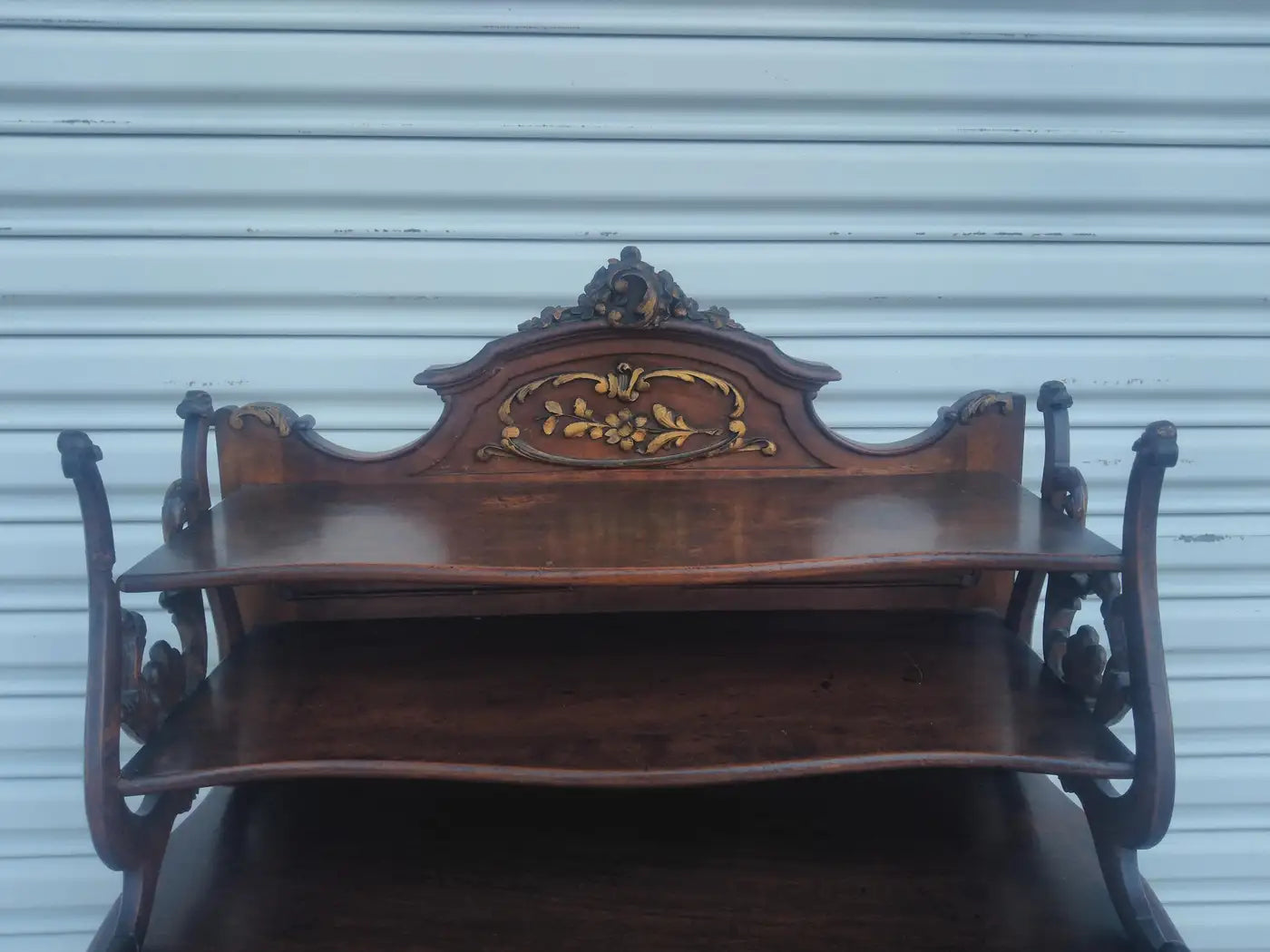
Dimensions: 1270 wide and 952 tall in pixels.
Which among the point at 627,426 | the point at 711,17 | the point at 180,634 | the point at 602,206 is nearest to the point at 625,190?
the point at 602,206

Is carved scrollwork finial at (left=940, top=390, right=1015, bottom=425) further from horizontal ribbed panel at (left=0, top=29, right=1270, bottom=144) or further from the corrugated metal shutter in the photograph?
horizontal ribbed panel at (left=0, top=29, right=1270, bottom=144)

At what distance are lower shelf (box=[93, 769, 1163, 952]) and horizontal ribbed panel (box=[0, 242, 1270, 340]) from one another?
0.56 m

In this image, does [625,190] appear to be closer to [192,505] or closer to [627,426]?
[627,426]

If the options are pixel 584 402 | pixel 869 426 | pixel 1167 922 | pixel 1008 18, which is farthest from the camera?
pixel 869 426

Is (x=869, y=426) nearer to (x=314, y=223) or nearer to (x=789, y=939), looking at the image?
(x=789, y=939)

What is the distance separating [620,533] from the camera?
946mm

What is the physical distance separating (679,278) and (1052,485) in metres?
0.56

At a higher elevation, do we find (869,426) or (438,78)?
(438,78)

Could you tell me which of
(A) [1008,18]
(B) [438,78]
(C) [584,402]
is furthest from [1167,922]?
(B) [438,78]

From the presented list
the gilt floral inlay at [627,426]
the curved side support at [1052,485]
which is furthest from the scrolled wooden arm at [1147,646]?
the gilt floral inlay at [627,426]

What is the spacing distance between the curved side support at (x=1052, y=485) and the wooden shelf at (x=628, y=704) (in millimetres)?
43

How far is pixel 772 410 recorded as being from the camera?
1.12 m

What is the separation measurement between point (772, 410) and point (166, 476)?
87 cm

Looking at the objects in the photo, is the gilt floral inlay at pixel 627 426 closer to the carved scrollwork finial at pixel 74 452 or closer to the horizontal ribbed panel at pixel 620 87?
the horizontal ribbed panel at pixel 620 87
